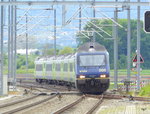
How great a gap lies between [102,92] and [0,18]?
24.0ft

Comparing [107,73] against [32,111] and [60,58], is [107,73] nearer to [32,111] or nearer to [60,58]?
[32,111]

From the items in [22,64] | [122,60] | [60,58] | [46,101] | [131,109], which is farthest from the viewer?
[22,64]

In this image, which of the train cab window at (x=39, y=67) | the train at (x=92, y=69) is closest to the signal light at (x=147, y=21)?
the train at (x=92, y=69)

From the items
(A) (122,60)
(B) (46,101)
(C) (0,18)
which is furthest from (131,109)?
(A) (122,60)

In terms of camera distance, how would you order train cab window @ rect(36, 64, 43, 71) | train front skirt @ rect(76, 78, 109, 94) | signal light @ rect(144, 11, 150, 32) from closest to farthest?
signal light @ rect(144, 11, 150, 32)
train front skirt @ rect(76, 78, 109, 94)
train cab window @ rect(36, 64, 43, 71)

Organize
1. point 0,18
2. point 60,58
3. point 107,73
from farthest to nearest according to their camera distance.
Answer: point 60,58 → point 0,18 → point 107,73

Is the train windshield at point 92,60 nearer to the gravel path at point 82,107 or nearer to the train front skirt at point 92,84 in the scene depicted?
the train front skirt at point 92,84

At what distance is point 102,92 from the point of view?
1388 inches

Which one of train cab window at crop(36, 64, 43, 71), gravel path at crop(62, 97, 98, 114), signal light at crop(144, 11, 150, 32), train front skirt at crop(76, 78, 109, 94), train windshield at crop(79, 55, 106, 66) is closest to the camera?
signal light at crop(144, 11, 150, 32)

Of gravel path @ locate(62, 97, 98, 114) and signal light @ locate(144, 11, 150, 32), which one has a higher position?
signal light @ locate(144, 11, 150, 32)

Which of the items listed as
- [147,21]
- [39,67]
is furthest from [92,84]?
[39,67]

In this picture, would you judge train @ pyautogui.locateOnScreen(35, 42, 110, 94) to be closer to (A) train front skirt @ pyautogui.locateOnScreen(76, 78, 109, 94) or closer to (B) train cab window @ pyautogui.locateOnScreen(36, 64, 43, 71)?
(A) train front skirt @ pyautogui.locateOnScreen(76, 78, 109, 94)

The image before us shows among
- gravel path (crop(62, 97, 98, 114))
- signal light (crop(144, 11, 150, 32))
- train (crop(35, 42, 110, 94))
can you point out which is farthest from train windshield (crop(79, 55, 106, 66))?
signal light (crop(144, 11, 150, 32))

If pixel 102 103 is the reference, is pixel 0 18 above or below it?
above
